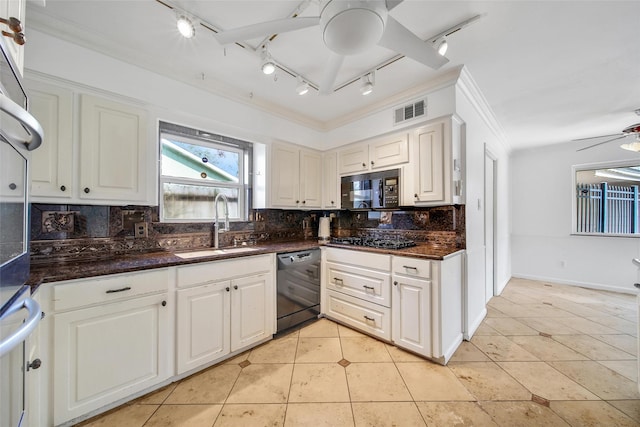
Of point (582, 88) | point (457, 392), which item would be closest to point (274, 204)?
point (457, 392)

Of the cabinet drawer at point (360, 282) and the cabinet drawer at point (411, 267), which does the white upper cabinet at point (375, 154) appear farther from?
the cabinet drawer at point (360, 282)

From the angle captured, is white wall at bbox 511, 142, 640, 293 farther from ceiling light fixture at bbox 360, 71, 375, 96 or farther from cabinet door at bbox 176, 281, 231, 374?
cabinet door at bbox 176, 281, 231, 374

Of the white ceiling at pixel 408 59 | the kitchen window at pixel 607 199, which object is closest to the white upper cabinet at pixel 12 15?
the white ceiling at pixel 408 59

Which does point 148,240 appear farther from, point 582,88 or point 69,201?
point 582,88

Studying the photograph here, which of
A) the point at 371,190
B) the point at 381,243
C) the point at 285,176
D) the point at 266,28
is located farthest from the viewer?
the point at 285,176

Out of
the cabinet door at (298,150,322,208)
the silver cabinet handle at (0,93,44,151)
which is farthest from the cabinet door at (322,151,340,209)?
the silver cabinet handle at (0,93,44,151)

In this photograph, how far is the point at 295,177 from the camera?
9.68 ft

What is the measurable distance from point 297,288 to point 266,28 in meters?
2.17

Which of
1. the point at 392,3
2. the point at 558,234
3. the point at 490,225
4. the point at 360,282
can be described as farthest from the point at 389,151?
the point at 558,234

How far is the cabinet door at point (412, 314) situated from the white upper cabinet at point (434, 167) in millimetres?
833

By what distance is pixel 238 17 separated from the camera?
1.52 metres

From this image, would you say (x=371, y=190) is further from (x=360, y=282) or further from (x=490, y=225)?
(x=490, y=225)

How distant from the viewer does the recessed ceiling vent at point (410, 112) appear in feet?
7.48

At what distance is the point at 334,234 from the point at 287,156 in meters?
1.37
